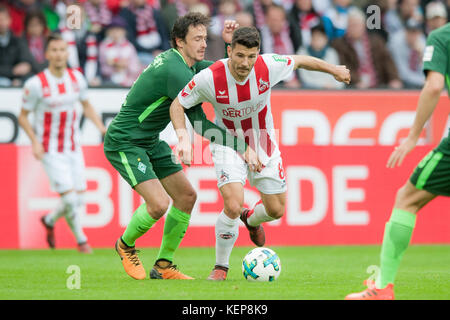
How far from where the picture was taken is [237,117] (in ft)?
24.2

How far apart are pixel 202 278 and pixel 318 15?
8.97 metres

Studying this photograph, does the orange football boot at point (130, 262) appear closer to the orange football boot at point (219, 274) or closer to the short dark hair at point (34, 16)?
the orange football boot at point (219, 274)

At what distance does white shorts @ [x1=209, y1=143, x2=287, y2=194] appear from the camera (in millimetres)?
7282

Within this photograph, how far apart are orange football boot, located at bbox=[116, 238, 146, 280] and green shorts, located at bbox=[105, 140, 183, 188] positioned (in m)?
0.61

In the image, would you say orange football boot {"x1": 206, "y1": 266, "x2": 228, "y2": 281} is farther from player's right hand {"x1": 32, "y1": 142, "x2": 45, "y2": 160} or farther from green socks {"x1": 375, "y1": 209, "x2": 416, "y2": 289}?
player's right hand {"x1": 32, "y1": 142, "x2": 45, "y2": 160}

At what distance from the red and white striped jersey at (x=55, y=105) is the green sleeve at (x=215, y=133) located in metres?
4.44

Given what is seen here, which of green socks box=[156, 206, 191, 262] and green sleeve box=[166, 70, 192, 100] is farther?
green socks box=[156, 206, 191, 262]

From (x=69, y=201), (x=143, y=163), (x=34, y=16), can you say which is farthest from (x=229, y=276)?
(x=34, y=16)

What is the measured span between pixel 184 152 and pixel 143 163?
1232 mm

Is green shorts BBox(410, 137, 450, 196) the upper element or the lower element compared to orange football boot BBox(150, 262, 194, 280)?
upper

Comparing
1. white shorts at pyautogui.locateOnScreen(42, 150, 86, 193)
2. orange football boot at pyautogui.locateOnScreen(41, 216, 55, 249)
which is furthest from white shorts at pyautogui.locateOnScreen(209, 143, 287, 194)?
orange football boot at pyautogui.locateOnScreen(41, 216, 55, 249)
